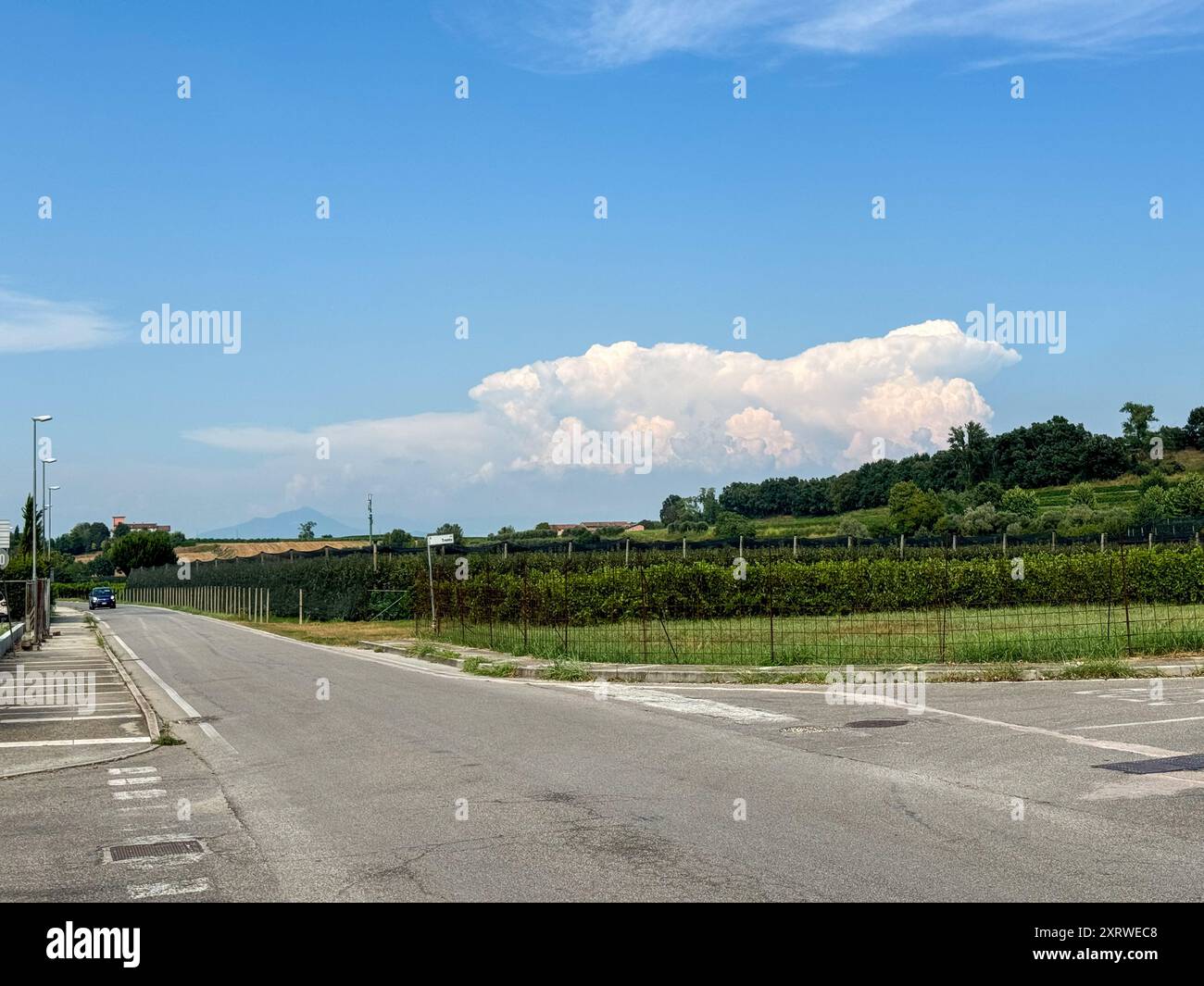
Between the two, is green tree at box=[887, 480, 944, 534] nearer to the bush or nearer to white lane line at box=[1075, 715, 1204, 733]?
the bush

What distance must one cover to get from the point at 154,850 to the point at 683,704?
31.7 ft

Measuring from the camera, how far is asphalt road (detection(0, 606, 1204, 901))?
734cm

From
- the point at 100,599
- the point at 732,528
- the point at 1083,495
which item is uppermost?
the point at 1083,495

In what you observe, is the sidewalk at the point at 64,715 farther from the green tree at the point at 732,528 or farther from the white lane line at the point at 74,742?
the green tree at the point at 732,528

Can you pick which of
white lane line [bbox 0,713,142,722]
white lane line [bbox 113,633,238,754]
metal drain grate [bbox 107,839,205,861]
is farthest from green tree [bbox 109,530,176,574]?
metal drain grate [bbox 107,839,205,861]

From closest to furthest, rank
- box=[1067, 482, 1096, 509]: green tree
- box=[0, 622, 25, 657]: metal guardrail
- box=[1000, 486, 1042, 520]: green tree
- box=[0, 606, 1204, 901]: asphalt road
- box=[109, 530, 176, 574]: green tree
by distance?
box=[0, 606, 1204, 901]: asphalt road < box=[0, 622, 25, 657]: metal guardrail < box=[1000, 486, 1042, 520]: green tree < box=[1067, 482, 1096, 509]: green tree < box=[109, 530, 176, 574]: green tree

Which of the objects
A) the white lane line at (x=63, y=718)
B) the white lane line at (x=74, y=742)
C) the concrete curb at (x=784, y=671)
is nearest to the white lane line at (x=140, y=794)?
the white lane line at (x=74, y=742)

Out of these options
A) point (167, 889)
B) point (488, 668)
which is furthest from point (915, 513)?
point (167, 889)

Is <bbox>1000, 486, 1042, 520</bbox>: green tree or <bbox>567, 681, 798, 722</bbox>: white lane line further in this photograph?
<bbox>1000, 486, 1042, 520</bbox>: green tree

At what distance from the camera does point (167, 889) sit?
737cm

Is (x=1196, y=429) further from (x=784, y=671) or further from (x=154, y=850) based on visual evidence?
(x=154, y=850)
